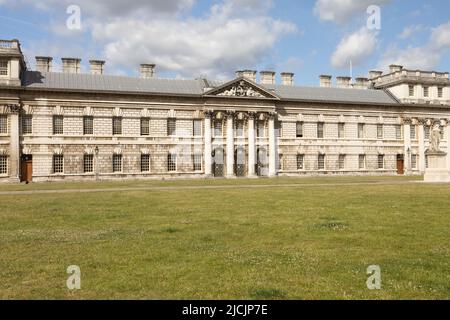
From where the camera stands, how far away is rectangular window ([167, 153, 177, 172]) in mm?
49469

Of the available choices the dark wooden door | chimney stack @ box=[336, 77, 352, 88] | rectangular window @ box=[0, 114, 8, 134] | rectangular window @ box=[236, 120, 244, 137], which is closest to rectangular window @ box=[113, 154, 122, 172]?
rectangular window @ box=[0, 114, 8, 134]

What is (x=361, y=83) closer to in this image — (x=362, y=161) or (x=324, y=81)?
(x=324, y=81)

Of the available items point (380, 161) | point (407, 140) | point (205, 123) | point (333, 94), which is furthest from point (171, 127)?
point (407, 140)

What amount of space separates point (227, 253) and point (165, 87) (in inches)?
1726

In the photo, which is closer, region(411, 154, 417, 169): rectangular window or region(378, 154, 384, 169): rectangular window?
Result: region(378, 154, 384, 169): rectangular window

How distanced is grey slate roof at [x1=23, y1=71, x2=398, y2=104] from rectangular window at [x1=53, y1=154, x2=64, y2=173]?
6780mm

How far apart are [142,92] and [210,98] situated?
296 inches

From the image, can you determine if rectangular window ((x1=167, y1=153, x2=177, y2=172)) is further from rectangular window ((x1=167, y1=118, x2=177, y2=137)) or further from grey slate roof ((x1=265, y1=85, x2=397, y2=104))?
grey slate roof ((x1=265, y1=85, x2=397, y2=104))

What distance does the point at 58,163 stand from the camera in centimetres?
4559

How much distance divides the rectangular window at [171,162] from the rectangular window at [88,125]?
8.52 meters

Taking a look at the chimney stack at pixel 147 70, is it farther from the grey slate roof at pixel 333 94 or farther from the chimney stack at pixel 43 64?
the grey slate roof at pixel 333 94

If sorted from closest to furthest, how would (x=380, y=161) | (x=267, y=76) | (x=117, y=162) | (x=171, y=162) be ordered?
(x=117, y=162)
(x=171, y=162)
(x=267, y=76)
(x=380, y=161)

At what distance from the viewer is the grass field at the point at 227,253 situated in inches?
259

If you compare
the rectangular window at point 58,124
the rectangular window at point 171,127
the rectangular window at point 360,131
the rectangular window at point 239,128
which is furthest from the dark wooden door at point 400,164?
the rectangular window at point 58,124
